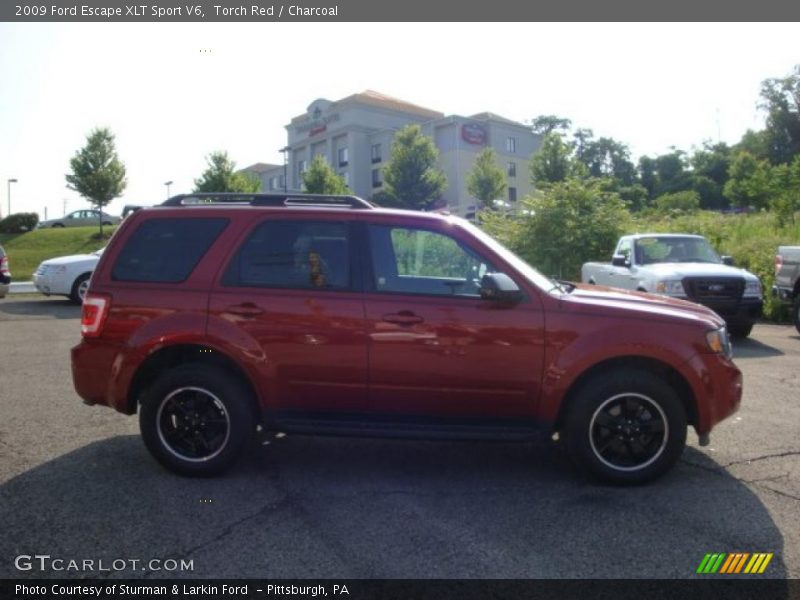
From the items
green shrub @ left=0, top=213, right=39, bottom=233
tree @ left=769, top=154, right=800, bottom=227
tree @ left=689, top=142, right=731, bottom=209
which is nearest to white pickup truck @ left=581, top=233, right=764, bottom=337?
tree @ left=769, top=154, right=800, bottom=227

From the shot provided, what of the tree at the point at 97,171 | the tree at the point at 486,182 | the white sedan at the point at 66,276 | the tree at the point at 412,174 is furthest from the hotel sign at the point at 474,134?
the white sedan at the point at 66,276

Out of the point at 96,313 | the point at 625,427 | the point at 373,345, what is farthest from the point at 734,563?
the point at 96,313

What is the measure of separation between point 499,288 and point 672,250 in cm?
868

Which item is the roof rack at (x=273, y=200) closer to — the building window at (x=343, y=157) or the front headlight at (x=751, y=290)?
the front headlight at (x=751, y=290)

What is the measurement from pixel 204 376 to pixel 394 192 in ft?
133

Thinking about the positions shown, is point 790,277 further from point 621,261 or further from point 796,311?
point 621,261

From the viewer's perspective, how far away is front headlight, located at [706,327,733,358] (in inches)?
179

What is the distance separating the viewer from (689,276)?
1045cm

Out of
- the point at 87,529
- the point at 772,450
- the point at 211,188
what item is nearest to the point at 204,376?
the point at 87,529

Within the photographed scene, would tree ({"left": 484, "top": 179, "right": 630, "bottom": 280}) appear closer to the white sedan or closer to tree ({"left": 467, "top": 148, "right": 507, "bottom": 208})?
the white sedan

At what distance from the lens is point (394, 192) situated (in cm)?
4438

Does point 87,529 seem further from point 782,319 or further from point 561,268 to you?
point 561,268

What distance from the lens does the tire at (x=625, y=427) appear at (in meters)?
4.43

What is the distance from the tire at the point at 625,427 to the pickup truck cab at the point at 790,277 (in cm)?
806
